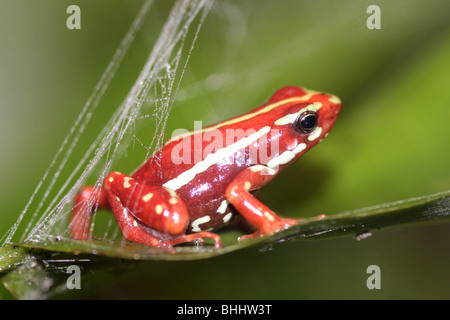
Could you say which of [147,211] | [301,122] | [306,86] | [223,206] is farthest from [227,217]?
[306,86]

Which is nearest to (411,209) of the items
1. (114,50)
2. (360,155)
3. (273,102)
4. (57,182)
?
(360,155)

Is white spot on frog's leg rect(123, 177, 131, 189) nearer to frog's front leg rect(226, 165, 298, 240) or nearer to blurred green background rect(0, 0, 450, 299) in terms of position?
blurred green background rect(0, 0, 450, 299)

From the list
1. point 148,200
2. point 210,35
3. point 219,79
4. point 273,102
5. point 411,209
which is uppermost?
point 210,35

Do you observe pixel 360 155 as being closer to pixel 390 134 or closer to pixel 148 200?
pixel 390 134

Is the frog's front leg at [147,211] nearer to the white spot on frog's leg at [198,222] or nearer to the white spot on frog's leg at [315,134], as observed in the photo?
the white spot on frog's leg at [198,222]

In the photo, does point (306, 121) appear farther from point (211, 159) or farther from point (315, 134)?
point (211, 159)

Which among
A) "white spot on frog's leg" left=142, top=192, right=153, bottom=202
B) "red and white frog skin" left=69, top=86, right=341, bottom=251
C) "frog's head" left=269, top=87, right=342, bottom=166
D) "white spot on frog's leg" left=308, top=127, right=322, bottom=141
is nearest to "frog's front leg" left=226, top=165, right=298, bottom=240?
"red and white frog skin" left=69, top=86, right=341, bottom=251
